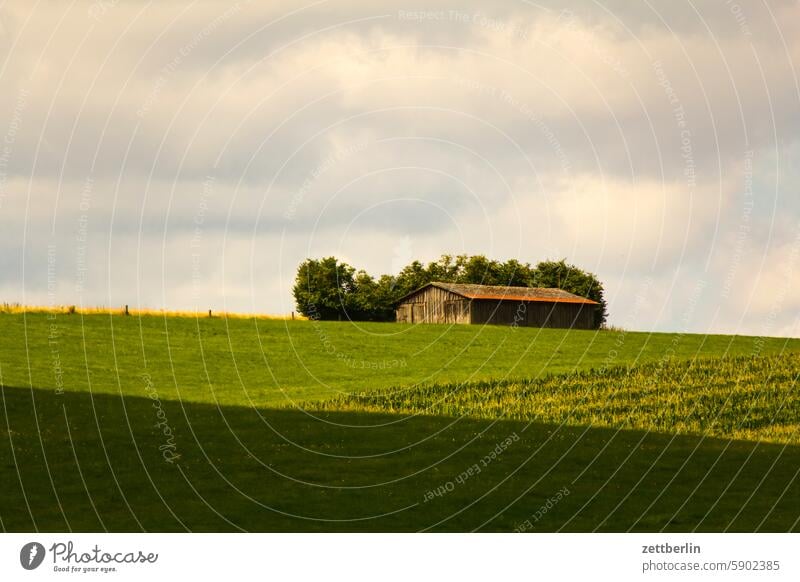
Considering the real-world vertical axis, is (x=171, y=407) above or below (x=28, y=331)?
below

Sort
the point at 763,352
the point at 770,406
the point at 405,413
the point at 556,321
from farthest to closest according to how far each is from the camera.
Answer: the point at 556,321 → the point at 763,352 → the point at 770,406 → the point at 405,413

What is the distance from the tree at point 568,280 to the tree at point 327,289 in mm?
19965

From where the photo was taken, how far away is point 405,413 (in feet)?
135

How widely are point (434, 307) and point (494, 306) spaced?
19.3 feet

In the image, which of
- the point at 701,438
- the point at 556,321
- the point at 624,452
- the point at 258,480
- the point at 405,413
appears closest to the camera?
the point at 258,480

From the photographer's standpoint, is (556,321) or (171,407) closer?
(171,407)

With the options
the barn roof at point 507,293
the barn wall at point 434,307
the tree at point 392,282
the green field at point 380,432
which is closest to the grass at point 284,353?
the green field at point 380,432

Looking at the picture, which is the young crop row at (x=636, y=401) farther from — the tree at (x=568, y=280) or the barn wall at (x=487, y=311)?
the tree at (x=568, y=280)

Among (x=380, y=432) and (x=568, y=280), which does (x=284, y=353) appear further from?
(x=568, y=280)

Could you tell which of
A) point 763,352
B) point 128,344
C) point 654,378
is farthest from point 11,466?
point 763,352

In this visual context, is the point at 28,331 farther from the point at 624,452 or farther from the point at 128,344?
the point at 624,452

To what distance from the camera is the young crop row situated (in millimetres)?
40156

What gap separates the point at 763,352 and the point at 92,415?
4510 centimetres

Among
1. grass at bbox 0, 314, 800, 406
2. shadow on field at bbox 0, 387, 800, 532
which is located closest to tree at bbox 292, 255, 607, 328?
grass at bbox 0, 314, 800, 406
